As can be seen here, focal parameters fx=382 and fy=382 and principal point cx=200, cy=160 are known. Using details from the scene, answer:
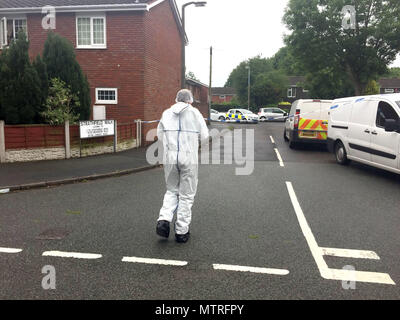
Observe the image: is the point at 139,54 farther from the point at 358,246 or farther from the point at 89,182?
the point at 358,246

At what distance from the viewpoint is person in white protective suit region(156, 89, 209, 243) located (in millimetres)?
4602

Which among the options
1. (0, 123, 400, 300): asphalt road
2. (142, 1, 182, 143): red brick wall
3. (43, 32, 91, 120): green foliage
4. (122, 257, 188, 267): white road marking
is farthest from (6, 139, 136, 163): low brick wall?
(122, 257, 188, 267): white road marking

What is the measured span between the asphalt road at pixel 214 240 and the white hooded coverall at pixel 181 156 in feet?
1.23

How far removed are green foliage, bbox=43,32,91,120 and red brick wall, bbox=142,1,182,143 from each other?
370cm

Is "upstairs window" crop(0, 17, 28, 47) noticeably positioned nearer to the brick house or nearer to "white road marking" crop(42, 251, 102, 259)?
the brick house

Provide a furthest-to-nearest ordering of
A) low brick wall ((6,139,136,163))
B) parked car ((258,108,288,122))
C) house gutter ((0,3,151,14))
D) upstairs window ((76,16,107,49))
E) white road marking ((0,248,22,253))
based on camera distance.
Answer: parked car ((258,108,288,122)), upstairs window ((76,16,107,49)), house gutter ((0,3,151,14)), low brick wall ((6,139,136,163)), white road marking ((0,248,22,253))

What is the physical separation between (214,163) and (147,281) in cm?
803

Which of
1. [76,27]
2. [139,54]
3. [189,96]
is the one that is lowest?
[189,96]

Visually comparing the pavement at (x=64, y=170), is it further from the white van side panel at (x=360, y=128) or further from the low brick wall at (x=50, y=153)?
the white van side panel at (x=360, y=128)

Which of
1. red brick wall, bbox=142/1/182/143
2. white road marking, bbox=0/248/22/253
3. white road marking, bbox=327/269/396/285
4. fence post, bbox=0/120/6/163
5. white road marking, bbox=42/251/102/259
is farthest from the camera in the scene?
red brick wall, bbox=142/1/182/143

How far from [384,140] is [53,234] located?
7287 mm

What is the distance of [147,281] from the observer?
356 cm

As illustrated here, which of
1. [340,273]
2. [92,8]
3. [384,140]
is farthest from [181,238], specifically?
[92,8]
